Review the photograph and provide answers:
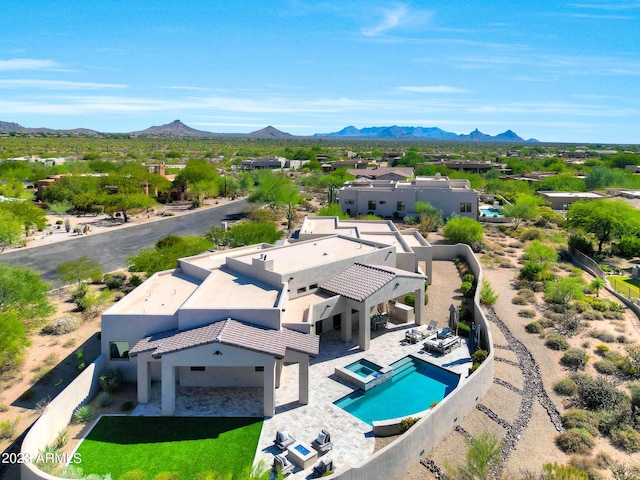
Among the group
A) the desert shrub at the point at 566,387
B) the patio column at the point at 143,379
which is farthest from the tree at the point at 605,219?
the patio column at the point at 143,379

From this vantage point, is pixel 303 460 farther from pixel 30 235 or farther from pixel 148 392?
pixel 30 235

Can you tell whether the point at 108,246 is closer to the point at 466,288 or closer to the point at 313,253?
the point at 313,253

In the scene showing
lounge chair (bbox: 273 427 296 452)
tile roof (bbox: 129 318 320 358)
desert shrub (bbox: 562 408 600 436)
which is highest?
tile roof (bbox: 129 318 320 358)

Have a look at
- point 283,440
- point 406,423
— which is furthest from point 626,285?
point 283,440

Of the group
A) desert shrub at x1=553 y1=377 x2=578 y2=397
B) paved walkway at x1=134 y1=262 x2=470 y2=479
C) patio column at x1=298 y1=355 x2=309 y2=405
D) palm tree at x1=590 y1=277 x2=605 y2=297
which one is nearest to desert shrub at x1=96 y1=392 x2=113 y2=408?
paved walkway at x1=134 y1=262 x2=470 y2=479

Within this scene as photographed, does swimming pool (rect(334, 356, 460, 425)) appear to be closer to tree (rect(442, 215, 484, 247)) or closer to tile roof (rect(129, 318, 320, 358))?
tile roof (rect(129, 318, 320, 358))

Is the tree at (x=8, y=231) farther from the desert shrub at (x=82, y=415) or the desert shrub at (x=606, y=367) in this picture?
the desert shrub at (x=606, y=367)

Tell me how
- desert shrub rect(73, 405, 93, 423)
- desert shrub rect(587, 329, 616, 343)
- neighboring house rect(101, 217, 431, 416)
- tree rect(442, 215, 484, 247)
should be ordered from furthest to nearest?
tree rect(442, 215, 484, 247)
desert shrub rect(587, 329, 616, 343)
neighboring house rect(101, 217, 431, 416)
desert shrub rect(73, 405, 93, 423)
